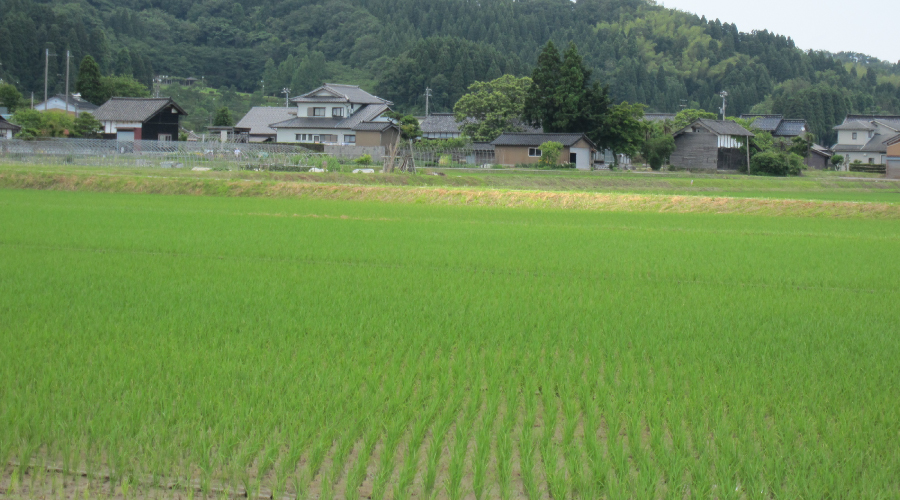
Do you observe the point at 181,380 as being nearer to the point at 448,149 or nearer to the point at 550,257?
the point at 550,257

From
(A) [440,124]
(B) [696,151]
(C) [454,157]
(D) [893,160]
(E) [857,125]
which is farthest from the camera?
(E) [857,125]

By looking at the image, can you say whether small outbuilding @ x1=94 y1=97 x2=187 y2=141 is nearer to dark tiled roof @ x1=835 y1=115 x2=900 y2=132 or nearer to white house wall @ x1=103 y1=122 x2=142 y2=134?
white house wall @ x1=103 y1=122 x2=142 y2=134

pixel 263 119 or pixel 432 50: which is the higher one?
pixel 432 50

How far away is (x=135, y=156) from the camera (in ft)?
106

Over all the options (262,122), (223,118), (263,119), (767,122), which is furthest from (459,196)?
(767,122)

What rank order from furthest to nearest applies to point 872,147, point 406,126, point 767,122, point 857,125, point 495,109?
point 767,122
point 857,125
point 872,147
point 495,109
point 406,126

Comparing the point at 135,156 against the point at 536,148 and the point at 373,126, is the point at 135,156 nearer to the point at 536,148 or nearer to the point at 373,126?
the point at 373,126

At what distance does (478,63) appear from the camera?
7544 cm

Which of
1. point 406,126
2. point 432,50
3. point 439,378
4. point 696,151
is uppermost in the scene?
point 432,50

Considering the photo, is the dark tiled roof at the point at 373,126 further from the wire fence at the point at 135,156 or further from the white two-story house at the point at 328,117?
the wire fence at the point at 135,156

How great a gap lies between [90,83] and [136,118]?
53.8 ft

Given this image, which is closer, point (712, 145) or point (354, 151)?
point (354, 151)

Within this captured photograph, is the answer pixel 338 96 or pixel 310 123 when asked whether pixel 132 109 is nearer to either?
pixel 310 123

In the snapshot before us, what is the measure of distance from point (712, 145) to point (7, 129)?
1679 inches
